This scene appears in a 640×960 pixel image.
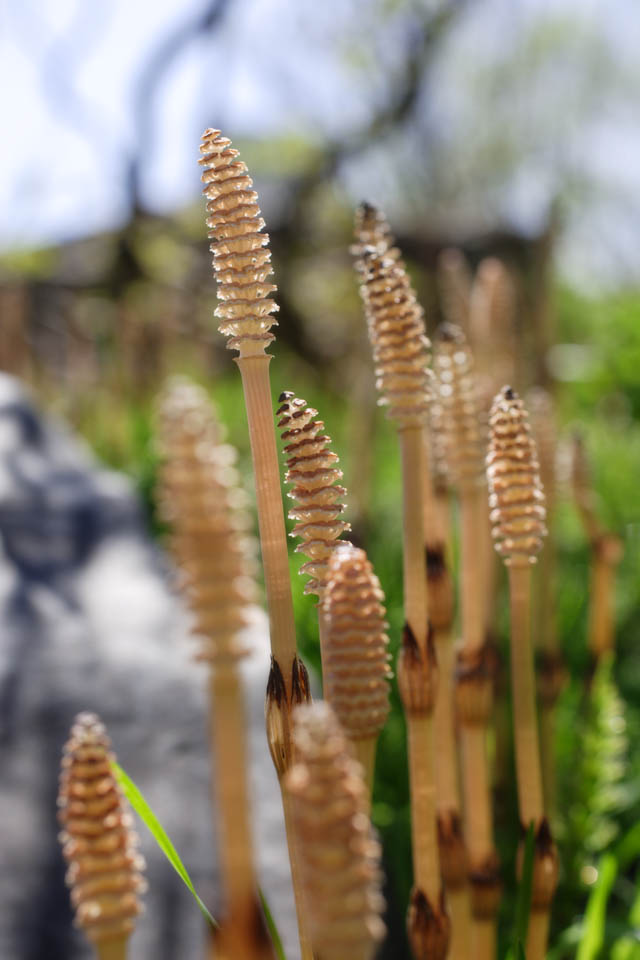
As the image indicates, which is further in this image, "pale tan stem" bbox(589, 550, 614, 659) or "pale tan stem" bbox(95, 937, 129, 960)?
"pale tan stem" bbox(589, 550, 614, 659)

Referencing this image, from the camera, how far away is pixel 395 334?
17.1 inches

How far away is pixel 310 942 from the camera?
0.43m

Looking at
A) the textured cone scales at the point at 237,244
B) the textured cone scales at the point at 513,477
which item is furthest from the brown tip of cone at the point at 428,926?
the textured cone scales at the point at 237,244

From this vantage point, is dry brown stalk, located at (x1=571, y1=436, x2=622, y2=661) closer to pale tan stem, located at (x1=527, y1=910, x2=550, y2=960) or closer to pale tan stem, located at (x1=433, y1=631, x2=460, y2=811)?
pale tan stem, located at (x1=433, y1=631, x2=460, y2=811)

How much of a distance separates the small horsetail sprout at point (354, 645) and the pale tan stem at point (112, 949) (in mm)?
131

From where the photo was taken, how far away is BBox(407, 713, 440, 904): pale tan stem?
18.9 inches

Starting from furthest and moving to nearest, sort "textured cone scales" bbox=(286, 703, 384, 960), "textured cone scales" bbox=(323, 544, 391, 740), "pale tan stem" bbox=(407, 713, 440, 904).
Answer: "pale tan stem" bbox=(407, 713, 440, 904), "textured cone scales" bbox=(323, 544, 391, 740), "textured cone scales" bbox=(286, 703, 384, 960)

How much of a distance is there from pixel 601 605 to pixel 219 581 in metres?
0.82

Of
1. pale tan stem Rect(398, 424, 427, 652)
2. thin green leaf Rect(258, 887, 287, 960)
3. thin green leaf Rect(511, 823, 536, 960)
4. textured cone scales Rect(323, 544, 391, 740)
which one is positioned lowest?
thin green leaf Rect(511, 823, 536, 960)

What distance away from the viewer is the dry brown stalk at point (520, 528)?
1.47ft

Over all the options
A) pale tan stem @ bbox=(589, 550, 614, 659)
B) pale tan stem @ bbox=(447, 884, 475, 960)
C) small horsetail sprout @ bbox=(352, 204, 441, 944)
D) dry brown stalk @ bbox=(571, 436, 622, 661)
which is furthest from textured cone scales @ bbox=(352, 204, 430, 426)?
pale tan stem @ bbox=(589, 550, 614, 659)

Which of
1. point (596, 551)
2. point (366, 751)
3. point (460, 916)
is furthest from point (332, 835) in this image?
point (596, 551)

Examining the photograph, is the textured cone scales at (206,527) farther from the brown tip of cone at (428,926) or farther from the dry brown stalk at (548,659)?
the dry brown stalk at (548,659)

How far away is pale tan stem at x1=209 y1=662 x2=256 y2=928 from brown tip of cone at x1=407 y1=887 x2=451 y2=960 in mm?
240
